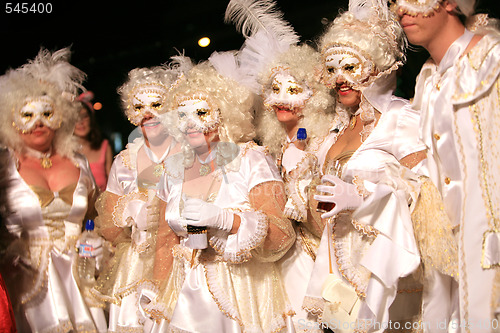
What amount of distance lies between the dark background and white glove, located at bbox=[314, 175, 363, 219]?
140 centimetres

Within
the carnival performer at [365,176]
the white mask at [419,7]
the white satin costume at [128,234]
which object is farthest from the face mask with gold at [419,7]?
the white satin costume at [128,234]

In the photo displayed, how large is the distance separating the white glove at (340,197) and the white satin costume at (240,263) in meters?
0.39

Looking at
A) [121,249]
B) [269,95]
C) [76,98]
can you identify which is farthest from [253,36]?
[121,249]

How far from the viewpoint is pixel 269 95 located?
3.14 meters

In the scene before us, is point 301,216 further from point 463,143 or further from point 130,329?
point 130,329

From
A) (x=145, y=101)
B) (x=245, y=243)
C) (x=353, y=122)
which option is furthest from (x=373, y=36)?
(x=145, y=101)

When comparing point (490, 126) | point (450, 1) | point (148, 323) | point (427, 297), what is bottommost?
point (148, 323)

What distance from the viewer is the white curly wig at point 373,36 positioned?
2.77m

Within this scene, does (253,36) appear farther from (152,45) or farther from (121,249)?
(121,249)

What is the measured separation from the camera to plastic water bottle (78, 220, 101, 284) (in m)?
3.41

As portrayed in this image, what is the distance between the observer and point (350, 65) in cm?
277

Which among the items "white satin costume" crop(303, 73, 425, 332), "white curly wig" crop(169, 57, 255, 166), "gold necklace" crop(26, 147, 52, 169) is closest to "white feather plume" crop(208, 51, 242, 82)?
"white curly wig" crop(169, 57, 255, 166)

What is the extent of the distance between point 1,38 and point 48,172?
1.26m

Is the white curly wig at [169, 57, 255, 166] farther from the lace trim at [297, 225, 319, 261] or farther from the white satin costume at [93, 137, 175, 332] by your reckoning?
the lace trim at [297, 225, 319, 261]
